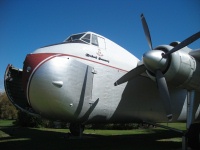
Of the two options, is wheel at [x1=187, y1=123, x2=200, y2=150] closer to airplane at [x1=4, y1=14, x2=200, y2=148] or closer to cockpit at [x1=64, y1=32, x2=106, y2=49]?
airplane at [x1=4, y1=14, x2=200, y2=148]

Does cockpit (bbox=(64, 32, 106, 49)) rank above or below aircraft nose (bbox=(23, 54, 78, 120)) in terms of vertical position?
above

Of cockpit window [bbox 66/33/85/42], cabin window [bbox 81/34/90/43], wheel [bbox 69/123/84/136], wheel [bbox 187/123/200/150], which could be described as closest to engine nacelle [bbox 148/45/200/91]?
wheel [bbox 187/123/200/150]

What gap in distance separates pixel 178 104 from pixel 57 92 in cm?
794

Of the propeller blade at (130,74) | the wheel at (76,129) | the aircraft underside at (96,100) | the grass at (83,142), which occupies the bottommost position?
the grass at (83,142)

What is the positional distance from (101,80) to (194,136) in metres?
4.50

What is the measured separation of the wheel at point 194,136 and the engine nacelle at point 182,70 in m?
1.82

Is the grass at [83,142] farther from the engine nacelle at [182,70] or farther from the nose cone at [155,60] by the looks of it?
the nose cone at [155,60]

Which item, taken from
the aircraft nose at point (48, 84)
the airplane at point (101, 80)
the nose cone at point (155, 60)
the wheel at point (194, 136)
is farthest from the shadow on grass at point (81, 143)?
the nose cone at point (155, 60)

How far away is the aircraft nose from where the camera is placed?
930 centimetres

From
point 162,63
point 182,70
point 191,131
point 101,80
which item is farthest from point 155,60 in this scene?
point 191,131

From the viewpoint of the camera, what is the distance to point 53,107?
9578 mm

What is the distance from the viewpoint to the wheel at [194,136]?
9.90 metres

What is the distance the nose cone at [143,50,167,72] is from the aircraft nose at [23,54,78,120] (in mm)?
3272

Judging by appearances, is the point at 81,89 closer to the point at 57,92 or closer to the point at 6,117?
the point at 57,92
